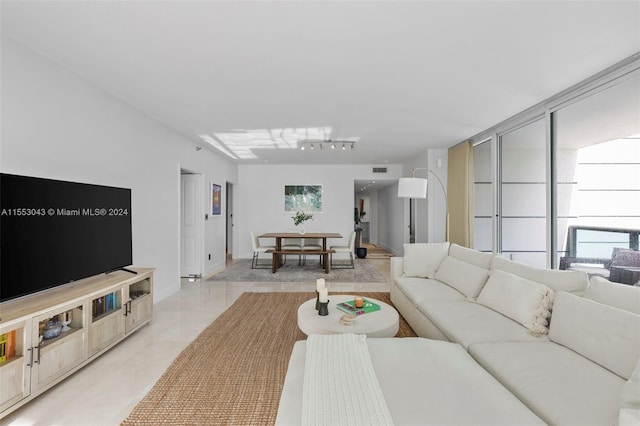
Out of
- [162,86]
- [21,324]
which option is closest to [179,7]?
[162,86]

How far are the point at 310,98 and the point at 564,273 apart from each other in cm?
286

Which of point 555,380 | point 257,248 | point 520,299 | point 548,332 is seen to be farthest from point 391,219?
point 555,380

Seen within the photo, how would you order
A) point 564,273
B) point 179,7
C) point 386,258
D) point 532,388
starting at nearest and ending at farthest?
point 532,388
point 179,7
point 564,273
point 386,258

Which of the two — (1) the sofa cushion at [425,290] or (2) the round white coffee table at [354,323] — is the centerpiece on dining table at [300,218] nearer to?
(1) the sofa cushion at [425,290]

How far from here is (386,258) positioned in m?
7.89

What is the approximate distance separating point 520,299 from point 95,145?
420 cm

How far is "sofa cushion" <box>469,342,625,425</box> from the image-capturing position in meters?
1.23

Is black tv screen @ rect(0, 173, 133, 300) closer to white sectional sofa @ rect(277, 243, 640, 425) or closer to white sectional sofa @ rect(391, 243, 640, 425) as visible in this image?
white sectional sofa @ rect(277, 243, 640, 425)

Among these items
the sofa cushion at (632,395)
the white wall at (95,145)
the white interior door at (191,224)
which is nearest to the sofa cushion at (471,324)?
the sofa cushion at (632,395)

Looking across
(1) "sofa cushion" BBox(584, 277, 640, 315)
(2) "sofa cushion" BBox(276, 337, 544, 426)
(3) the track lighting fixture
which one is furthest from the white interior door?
(1) "sofa cushion" BBox(584, 277, 640, 315)

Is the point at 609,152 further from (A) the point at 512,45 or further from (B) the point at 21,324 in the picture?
(B) the point at 21,324

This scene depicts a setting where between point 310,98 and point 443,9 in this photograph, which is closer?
point 443,9

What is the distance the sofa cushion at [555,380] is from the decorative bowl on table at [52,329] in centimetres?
297

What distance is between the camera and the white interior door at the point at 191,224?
541cm
